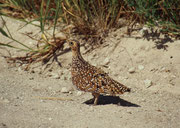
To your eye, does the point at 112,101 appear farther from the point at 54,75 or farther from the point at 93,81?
the point at 54,75

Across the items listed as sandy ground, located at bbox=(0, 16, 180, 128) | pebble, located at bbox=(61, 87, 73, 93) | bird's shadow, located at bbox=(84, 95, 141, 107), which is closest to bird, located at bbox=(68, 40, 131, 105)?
bird's shadow, located at bbox=(84, 95, 141, 107)

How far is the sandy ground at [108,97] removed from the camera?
169 inches

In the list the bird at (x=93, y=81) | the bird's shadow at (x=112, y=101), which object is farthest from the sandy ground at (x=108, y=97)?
the bird at (x=93, y=81)

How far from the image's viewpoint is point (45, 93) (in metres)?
5.50

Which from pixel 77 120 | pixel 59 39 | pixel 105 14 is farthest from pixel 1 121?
pixel 105 14

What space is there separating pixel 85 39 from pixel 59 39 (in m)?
0.57

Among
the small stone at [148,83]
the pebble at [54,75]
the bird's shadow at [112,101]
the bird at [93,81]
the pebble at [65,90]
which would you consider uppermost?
the bird at [93,81]

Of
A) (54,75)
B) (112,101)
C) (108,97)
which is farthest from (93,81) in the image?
(54,75)

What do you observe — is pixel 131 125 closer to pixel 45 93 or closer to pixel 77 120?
pixel 77 120

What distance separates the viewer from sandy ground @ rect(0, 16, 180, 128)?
14.1 ft

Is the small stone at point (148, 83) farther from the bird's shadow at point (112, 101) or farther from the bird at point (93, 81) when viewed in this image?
the bird at point (93, 81)

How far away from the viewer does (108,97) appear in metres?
5.54

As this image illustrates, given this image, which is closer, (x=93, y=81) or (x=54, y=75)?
(x=93, y=81)

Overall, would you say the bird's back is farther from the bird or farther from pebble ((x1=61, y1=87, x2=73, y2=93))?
pebble ((x1=61, y1=87, x2=73, y2=93))
